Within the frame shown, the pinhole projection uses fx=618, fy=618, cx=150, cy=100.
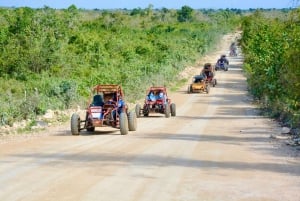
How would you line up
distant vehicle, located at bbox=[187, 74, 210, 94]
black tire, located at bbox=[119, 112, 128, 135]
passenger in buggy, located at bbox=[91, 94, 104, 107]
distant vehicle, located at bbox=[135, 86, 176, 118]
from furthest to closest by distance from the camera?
distant vehicle, located at bbox=[187, 74, 210, 94], distant vehicle, located at bbox=[135, 86, 176, 118], passenger in buggy, located at bbox=[91, 94, 104, 107], black tire, located at bbox=[119, 112, 128, 135]

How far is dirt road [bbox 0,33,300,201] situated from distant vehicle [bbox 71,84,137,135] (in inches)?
15.8

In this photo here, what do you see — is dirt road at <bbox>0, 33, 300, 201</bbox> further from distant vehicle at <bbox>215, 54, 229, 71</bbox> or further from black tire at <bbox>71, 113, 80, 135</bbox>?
distant vehicle at <bbox>215, 54, 229, 71</bbox>

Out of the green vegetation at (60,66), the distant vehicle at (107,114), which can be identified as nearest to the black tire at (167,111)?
the green vegetation at (60,66)

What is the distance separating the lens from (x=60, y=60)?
38.2 metres

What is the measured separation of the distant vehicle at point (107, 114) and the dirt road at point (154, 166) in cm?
40

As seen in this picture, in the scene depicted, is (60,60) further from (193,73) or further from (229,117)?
(193,73)

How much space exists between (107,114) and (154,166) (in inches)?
280

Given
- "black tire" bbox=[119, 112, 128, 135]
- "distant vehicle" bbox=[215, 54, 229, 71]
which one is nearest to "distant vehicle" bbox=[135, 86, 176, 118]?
"black tire" bbox=[119, 112, 128, 135]

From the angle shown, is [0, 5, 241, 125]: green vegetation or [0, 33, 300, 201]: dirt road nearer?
[0, 33, 300, 201]: dirt road

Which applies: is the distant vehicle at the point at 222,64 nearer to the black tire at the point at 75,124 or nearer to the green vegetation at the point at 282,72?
the green vegetation at the point at 282,72

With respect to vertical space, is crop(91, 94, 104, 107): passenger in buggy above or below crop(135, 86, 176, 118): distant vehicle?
above

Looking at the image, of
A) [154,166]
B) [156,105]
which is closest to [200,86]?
[156,105]

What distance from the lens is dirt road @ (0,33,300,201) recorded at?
10.2 meters

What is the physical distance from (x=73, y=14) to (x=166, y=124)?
143 feet
